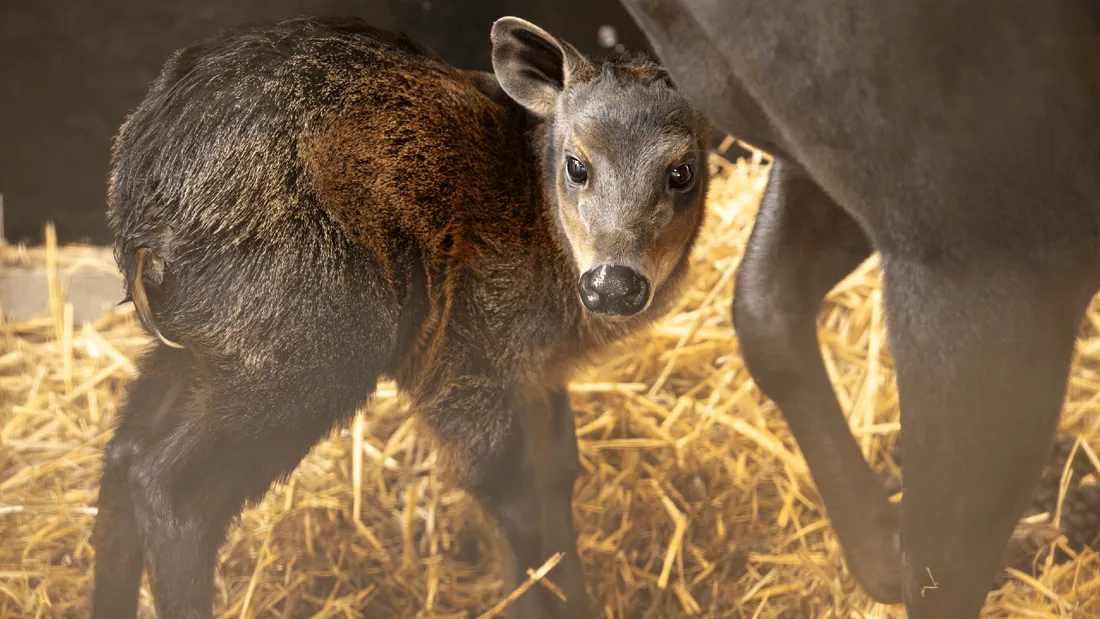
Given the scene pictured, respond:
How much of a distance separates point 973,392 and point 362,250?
1.30m

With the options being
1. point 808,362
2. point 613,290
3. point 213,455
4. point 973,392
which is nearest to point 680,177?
point 613,290

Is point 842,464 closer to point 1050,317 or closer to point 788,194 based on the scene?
point 788,194

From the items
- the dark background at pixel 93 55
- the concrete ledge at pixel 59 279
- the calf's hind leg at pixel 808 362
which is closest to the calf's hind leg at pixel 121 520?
the concrete ledge at pixel 59 279

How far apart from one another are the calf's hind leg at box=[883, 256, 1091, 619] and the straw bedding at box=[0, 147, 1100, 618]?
64 cm

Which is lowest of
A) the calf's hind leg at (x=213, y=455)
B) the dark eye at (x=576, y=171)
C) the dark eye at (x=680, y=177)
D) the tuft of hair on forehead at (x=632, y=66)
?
the calf's hind leg at (x=213, y=455)

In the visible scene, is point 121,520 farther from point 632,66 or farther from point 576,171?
point 632,66

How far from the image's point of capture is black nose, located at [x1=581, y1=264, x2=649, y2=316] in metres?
2.23

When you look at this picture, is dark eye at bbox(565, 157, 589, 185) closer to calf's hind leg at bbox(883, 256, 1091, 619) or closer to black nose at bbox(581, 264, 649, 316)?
black nose at bbox(581, 264, 649, 316)

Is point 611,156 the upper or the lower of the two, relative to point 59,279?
upper

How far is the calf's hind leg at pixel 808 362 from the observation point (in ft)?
8.06

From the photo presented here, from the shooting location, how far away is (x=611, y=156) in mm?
2379

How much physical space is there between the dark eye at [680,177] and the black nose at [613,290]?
30 centimetres

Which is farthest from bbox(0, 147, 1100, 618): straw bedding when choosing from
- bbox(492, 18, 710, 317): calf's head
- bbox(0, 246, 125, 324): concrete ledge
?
bbox(492, 18, 710, 317): calf's head

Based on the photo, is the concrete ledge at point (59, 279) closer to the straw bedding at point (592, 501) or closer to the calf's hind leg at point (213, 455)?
the straw bedding at point (592, 501)
